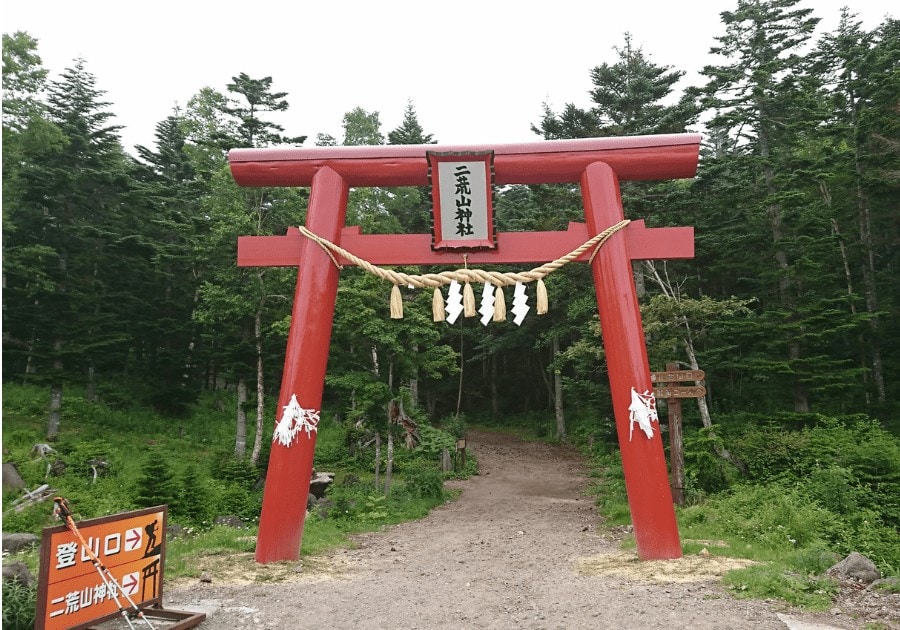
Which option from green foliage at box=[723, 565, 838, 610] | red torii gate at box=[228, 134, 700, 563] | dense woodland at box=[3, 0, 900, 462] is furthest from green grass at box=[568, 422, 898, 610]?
dense woodland at box=[3, 0, 900, 462]

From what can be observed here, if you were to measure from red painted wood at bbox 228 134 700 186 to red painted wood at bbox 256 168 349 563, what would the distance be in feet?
0.98

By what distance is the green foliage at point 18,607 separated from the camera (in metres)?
4.16

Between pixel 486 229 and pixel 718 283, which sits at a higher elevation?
pixel 718 283

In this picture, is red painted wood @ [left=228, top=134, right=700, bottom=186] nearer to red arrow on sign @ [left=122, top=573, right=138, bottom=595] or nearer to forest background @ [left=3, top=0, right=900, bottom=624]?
forest background @ [left=3, top=0, right=900, bottom=624]

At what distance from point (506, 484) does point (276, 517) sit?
9.44m

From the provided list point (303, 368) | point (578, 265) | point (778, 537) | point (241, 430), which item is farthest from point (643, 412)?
point (241, 430)

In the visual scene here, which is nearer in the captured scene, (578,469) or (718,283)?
(578,469)

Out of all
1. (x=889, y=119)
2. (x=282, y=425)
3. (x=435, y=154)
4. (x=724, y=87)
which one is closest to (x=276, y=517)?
(x=282, y=425)

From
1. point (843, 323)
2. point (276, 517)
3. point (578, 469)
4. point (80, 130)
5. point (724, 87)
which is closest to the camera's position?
point (276, 517)

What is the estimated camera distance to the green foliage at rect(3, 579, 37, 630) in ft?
13.7

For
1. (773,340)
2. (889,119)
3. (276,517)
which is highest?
(889,119)

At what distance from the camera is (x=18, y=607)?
4.25m

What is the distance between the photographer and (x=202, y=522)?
31.3 feet

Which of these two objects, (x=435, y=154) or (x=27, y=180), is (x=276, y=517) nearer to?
(x=435, y=154)
